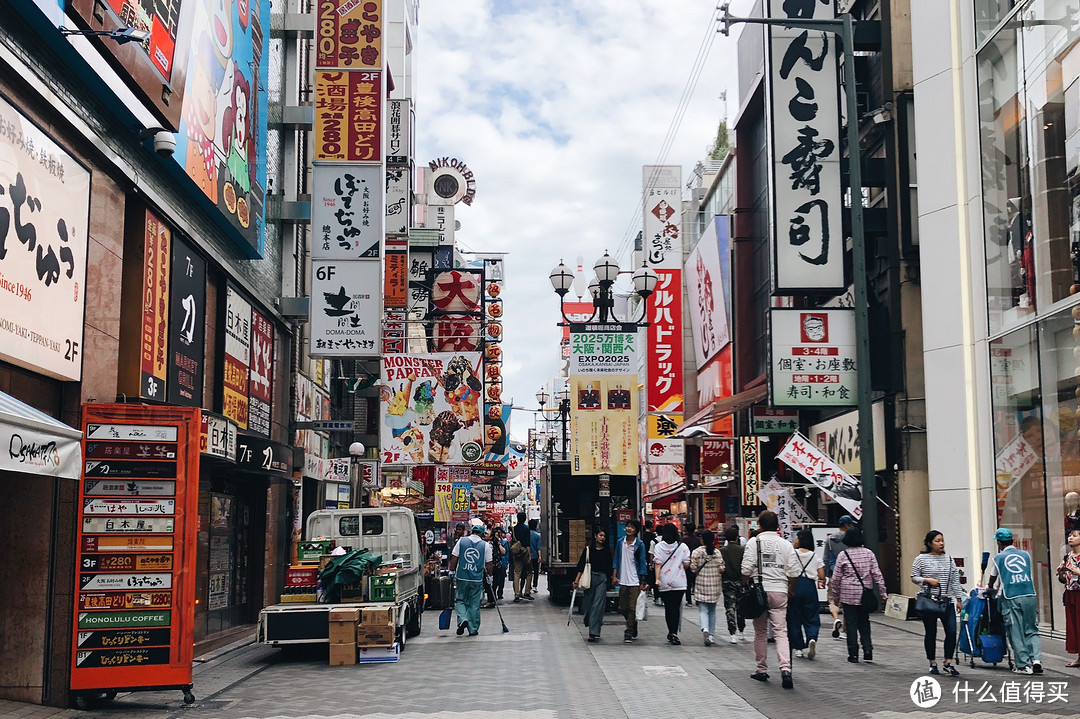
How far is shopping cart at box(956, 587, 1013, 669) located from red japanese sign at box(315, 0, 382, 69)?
50.8ft

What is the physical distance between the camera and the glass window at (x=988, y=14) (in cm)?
1891

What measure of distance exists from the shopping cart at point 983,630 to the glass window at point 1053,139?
540 cm

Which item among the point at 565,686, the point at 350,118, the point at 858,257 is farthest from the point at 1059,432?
the point at 350,118

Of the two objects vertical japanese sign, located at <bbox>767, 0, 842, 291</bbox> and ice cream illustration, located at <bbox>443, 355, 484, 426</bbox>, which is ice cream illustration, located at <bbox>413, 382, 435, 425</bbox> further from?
vertical japanese sign, located at <bbox>767, 0, 842, 291</bbox>

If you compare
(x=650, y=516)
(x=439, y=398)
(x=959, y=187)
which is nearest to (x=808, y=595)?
(x=959, y=187)

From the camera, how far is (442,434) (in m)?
26.0

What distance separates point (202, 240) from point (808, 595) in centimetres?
1061

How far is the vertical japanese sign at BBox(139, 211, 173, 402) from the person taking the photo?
1427 cm

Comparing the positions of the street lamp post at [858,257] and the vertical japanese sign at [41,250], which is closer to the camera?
the vertical japanese sign at [41,250]

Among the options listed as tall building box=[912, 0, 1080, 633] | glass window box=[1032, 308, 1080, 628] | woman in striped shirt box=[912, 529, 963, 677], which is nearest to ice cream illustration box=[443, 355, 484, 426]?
tall building box=[912, 0, 1080, 633]

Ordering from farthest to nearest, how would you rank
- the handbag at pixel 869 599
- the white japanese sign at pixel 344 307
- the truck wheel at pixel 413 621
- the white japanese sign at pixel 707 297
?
the white japanese sign at pixel 707 297, the white japanese sign at pixel 344 307, the truck wheel at pixel 413 621, the handbag at pixel 869 599

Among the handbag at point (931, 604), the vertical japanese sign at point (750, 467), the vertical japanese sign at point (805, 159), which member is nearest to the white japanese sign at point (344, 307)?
the vertical japanese sign at point (805, 159)

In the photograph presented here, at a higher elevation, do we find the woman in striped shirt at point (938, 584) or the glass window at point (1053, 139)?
the glass window at point (1053, 139)

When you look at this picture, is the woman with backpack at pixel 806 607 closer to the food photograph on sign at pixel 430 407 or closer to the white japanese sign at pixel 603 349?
the white japanese sign at pixel 603 349
